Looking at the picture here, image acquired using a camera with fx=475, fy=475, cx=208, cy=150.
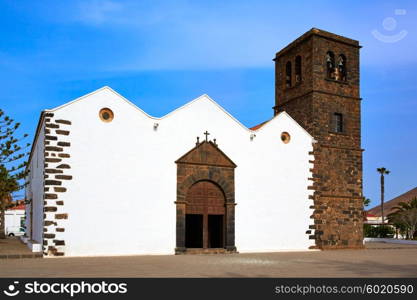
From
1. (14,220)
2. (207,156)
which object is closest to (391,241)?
(207,156)

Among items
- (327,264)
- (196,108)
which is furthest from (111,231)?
(327,264)

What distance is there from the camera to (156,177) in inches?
723

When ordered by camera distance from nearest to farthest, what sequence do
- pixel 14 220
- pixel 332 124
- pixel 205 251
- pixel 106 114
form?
1. pixel 106 114
2. pixel 205 251
3. pixel 332 124
4. pixel 14 220

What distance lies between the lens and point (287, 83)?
83.2 ft

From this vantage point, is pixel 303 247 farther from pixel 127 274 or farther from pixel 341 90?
pixel 127 274

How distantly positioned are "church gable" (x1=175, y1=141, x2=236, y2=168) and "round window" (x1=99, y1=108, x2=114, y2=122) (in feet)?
10.2

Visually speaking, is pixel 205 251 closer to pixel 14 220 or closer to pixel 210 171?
pixel 210 171

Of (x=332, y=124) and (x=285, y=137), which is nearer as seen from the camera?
(x=285, y=137)

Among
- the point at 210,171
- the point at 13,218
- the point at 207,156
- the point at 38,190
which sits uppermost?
the point at 207,156

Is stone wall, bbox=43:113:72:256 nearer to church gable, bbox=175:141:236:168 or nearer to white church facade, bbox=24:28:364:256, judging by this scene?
white church facade, bbox=24:28:364:256

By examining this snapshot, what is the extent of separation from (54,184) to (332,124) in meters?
13.3

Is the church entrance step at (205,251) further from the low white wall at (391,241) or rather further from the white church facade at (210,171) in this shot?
the low white wall at (391,241)

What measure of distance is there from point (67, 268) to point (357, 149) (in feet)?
52.0

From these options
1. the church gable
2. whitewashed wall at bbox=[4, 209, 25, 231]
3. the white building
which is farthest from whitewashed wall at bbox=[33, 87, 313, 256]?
whitewashed wall at bbox=[4, 209, 25, 231]
